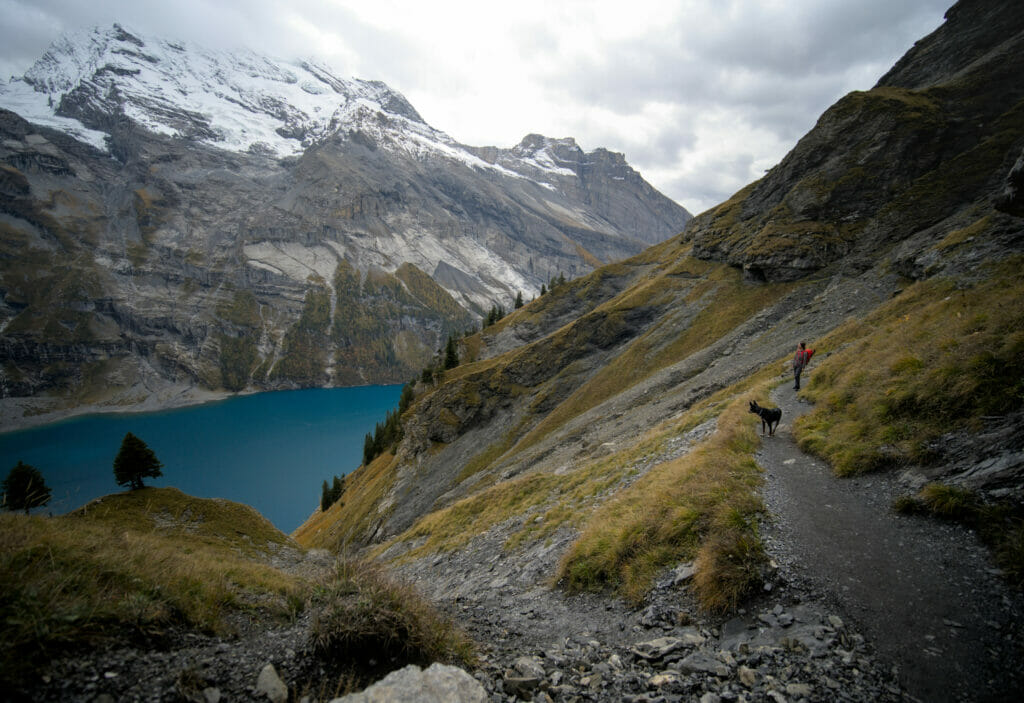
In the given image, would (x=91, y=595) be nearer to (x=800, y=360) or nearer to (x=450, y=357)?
(x=800, y=360)

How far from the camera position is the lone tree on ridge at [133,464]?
32844 millimetres

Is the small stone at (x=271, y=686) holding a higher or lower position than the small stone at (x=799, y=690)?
higher

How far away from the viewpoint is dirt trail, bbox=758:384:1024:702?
461 centimetres

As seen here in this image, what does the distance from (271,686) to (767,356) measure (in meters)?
31.6

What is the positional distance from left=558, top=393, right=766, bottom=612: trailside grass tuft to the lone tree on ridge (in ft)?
123

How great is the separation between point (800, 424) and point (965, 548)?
724 centimetres

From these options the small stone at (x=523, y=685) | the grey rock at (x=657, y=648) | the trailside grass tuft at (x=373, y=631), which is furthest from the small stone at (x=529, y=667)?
the grey rock at (x=657, y=648)

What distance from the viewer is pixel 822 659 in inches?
207

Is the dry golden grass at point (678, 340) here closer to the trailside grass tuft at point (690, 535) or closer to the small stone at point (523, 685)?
the trailside grass tuft at point (690, 535)

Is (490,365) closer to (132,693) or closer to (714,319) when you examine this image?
(714,319)

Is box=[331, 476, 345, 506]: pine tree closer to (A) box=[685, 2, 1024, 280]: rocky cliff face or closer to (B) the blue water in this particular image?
(B) the blue water

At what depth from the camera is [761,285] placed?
1789 inches

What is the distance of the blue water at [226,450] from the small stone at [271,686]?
82363mm

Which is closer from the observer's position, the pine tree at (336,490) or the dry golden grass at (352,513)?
the dry golden grass at (352,513)
